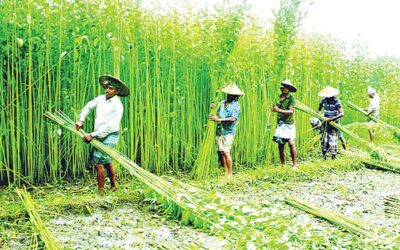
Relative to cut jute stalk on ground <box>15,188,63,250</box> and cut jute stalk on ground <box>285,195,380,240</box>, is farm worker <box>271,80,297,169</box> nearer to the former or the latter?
cut jute stalk on ground <box>285,195,380,240</box>

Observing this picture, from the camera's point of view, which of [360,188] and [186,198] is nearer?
[186,198]

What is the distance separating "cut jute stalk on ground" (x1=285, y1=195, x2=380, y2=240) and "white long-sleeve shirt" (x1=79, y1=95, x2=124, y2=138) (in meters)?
2.49

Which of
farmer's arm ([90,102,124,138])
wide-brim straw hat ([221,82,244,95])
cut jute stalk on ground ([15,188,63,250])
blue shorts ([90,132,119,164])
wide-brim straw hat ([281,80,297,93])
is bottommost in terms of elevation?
cut jute stalk on ground ([15,188,63,250])

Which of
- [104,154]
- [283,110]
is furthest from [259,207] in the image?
[283,110]

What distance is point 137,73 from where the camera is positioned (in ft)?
24.3

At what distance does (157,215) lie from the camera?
559cm

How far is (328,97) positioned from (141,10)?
4.37m

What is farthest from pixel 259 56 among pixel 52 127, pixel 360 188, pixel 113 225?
pixel 113 225

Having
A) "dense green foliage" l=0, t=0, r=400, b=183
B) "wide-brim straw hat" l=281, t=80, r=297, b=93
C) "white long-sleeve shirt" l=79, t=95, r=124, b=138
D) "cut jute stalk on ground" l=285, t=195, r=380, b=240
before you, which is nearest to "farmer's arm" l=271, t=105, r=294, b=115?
"wide-brim straw hat" l=281, t=80, r=297, b=93

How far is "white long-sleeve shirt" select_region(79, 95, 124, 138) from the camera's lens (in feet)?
20.1

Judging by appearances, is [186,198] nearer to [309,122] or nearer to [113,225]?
[113,225]

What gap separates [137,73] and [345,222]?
146 inches

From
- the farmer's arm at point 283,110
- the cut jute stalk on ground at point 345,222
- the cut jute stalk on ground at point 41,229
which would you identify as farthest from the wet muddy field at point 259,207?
the farmer's arm at point 283,110

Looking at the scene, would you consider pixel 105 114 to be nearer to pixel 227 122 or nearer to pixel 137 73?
pixel 137 73
